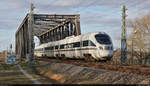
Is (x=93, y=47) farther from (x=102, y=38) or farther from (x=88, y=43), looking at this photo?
(x=102, y=38)

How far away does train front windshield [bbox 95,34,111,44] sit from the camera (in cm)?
2810

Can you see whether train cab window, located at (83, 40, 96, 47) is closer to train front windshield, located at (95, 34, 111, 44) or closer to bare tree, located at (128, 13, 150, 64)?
train front windshield, located at (95, 34, 111, 44)

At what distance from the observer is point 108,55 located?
2783 cm

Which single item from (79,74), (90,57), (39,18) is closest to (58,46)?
(39,18)

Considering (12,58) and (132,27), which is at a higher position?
(132,27)

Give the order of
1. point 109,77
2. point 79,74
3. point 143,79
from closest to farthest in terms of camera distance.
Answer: point 143,79 → point 109,77 → point 79,74

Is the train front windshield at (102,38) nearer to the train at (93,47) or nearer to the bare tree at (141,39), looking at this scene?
the train at (93,47)

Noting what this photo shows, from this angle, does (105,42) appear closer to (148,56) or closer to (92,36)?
(92,36)

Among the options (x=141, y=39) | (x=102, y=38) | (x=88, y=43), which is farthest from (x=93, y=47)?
(x=141, y=39)

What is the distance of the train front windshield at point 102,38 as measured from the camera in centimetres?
2810

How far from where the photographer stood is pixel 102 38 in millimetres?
28375

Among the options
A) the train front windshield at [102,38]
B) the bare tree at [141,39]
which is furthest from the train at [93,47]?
the bare tree at [141,39]

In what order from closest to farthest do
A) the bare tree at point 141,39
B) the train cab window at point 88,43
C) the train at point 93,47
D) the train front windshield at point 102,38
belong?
the train at point 93,47
the train front windshield at point 102,38
the train cab window at point 88,43
the bare tree at point 141,39

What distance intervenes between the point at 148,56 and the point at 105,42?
72.8 ft
